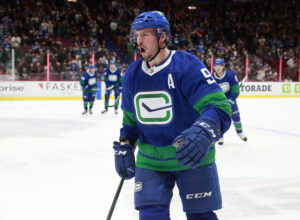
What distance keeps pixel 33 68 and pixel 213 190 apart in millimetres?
11438

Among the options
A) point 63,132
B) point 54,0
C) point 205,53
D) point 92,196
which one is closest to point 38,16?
point 54,0

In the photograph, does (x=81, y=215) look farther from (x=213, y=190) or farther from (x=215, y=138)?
(x=215, y=138)

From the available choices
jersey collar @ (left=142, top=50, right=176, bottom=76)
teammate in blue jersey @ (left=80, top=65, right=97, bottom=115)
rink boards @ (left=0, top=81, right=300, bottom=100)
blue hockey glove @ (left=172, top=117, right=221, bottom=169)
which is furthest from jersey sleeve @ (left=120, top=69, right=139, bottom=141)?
rink boards @ (left=0, top=81, right=300, bottom=100)

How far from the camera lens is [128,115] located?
1877 mm

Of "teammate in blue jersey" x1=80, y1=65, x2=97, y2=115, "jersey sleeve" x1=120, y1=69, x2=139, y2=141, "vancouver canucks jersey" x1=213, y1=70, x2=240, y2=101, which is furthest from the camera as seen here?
"teammate in blue jersey" x1=80, y1=65, x2=97, y2=115

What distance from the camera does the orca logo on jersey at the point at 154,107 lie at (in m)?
1.68

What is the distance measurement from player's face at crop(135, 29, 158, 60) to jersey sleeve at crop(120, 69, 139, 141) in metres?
0.17

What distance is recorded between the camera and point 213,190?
168 cm

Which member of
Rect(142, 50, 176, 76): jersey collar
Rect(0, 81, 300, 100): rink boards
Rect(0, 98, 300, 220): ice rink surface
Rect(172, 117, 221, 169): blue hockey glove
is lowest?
Rect(0, 98, 300, 220): ice rink surface

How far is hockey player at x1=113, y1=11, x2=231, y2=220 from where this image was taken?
1.63 meters

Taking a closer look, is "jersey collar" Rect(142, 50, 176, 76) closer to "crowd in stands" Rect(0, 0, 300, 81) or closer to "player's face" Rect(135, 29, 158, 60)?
"player's face" Rect(135, 29, 158, 60)

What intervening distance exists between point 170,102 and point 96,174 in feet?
8.10

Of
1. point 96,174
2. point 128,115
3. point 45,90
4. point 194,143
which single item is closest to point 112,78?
point 45,90

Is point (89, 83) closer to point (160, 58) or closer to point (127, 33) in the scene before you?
point (127, 33)
